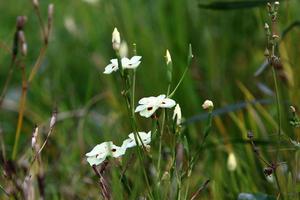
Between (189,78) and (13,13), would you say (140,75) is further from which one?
(13,13)

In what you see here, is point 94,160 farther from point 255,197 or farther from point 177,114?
point 255,197

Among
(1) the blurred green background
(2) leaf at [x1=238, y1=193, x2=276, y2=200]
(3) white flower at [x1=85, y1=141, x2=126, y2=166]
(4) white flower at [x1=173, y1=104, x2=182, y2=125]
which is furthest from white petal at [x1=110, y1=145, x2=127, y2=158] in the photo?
(1) the blurred green background

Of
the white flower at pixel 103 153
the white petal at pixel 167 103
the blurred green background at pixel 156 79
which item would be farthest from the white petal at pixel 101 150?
the blurred green background at pixel 156 79

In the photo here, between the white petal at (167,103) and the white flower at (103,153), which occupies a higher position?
the white petal at (167,103)

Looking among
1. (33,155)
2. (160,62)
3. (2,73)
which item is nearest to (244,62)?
(160,62)

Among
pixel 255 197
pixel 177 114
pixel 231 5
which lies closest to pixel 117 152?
pixel 177 114

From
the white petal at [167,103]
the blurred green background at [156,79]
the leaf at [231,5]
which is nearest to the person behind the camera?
the white petal at [167,103]

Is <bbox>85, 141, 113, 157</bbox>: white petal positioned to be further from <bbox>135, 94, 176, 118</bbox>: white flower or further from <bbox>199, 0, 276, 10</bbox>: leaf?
<bbox>199, 0, 276, 10</bbox>: leaf

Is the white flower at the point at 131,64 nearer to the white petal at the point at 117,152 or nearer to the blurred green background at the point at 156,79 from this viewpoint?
the white petal at the point at 117,152
